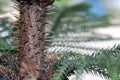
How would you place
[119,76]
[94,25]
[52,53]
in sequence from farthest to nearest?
[94,25]
[52,53]
[119,76]

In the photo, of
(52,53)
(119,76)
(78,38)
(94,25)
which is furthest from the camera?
(94,25)

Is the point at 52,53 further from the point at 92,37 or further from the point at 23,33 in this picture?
the point at 92,37

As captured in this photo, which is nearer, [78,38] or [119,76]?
[119,76]

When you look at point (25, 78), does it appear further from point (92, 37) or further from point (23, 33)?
point (92, 37)

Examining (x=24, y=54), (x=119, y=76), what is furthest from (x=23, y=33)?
(x=119, y=76)

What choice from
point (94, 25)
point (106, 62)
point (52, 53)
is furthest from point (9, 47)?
point (94, 25)

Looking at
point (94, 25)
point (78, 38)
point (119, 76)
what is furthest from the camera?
point (94, 25)
